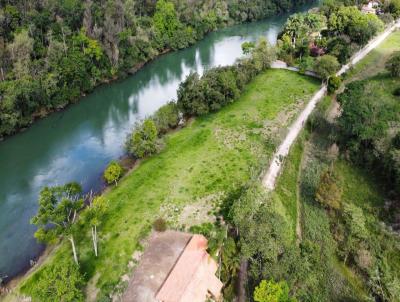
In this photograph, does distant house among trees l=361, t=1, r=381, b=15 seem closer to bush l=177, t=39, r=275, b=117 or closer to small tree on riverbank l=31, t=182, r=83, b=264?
bush l=177, t=39, r=275, b=117

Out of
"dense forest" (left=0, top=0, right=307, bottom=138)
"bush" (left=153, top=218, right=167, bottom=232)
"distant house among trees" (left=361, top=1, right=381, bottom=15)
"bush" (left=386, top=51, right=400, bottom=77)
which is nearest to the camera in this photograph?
"bush" (left=153, top=218, right=167, bottom=232)

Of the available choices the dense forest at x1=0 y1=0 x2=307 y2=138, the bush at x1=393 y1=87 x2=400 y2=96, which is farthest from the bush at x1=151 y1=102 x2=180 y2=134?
the bush at x1=393 y1=87 x2=400 y2=96

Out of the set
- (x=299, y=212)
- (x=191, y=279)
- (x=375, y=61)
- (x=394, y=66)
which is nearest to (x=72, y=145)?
(x=299, y=212)

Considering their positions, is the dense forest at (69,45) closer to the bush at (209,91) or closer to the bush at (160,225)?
the bush at (209,91)

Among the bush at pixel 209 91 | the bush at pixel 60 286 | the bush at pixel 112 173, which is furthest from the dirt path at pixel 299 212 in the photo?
the bush at pixel 112 173

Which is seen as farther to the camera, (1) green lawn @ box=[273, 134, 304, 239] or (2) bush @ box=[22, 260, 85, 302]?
(1) green lawn @ box=[273, 134, 304, 239]

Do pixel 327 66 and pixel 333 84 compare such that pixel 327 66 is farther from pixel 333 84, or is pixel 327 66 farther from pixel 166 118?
pixel 166 118
